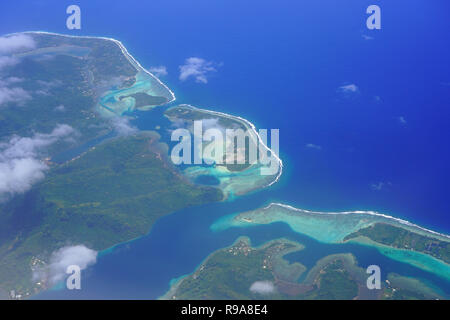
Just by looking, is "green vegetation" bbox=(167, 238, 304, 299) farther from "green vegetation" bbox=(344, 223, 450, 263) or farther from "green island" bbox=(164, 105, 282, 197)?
"green island" bbox=(164, 105, 282, 197)

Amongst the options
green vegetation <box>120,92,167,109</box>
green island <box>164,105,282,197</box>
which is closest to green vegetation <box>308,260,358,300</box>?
green island <box>164,105,282,197</box>

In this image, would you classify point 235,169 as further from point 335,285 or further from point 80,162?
point 335,285

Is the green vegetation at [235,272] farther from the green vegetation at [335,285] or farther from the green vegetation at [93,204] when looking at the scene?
the green vegetation at [93,204]

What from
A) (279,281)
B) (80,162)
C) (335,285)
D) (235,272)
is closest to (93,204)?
(80,162)

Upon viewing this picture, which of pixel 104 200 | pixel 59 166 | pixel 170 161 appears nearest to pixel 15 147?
pixel 59 166

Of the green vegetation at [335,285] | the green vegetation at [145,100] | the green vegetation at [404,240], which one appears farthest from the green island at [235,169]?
the green vegetation at [335,285]
